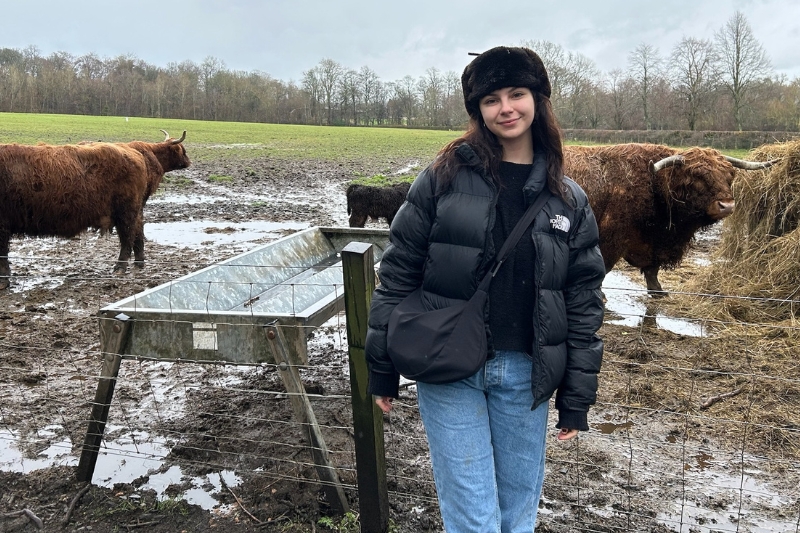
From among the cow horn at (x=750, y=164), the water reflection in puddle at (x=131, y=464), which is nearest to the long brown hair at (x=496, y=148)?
the water reflection in puddle at (x=131, y=464)

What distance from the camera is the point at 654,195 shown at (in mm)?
6301

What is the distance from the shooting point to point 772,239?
20.9ft

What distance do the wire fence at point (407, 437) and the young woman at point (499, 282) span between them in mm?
852

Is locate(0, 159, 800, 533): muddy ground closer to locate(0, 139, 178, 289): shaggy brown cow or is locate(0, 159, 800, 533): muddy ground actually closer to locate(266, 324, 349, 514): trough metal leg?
locate(266, 324, 349, 514): trough metal leg

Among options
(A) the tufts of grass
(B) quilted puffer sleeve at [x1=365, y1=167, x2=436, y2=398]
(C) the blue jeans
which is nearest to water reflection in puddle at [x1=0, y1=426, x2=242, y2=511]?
(C) the blue jeans

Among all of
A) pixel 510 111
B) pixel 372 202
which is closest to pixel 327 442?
pixel 510 111

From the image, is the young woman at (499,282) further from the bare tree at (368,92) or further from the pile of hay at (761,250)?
the bare tree at (368,92)

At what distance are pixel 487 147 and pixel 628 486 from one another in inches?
83.4

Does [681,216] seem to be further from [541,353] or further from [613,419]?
[541,353]

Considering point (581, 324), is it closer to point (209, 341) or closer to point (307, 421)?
point (307, 421)

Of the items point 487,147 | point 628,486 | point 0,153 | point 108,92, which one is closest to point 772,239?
point 628,486

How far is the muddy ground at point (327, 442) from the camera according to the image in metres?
2.88

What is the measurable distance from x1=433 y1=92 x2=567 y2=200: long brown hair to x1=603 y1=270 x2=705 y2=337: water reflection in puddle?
337 cm

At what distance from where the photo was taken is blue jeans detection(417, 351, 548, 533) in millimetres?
1944
